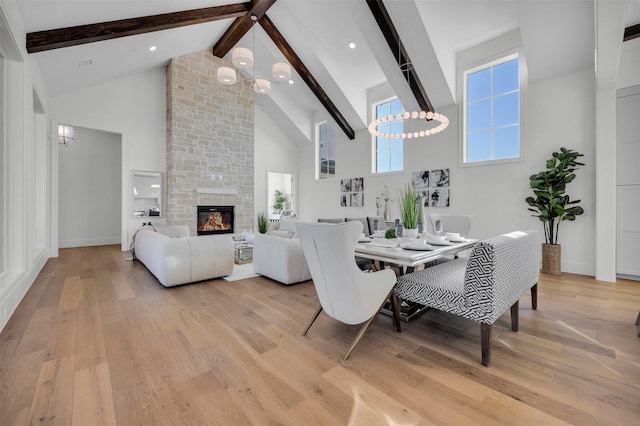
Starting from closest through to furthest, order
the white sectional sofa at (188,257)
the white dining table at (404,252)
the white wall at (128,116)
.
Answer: the white dining table at (404,252) → the white sectional sofa at (188,257) → the white wall at (128,116)

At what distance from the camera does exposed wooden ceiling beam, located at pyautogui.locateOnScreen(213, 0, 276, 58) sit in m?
4.87

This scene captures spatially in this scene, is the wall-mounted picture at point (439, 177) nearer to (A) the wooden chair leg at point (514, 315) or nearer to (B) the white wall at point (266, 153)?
(A) the wooden chair leg at point (514, 315)

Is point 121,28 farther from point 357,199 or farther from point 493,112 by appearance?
point 493,112

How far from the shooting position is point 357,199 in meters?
7.11

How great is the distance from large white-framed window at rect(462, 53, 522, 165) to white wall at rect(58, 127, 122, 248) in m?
8.17

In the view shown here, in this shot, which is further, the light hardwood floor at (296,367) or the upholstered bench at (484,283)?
the upholstered bench at (484,283)

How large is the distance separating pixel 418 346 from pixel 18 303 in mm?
3709

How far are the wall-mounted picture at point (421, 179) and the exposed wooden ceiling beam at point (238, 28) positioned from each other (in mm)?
Result: 4180

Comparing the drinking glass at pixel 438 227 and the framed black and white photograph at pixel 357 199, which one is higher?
the framed black and white photograph at pixel 357 199

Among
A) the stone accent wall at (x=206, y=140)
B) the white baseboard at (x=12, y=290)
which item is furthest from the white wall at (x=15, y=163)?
the stone accent wall at (x=206, y=140)

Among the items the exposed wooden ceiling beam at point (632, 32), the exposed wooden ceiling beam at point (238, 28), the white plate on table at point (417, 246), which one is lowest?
the white plate on table at point (417, 246)

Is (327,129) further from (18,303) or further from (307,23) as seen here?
(18,303)

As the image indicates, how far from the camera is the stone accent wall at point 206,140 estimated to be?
6379 millimetres

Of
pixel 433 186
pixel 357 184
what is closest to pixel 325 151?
pixel 357 184
